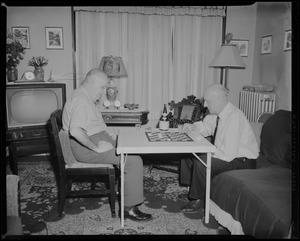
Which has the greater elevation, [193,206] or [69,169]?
[69,169]

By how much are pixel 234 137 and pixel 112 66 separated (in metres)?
2.24

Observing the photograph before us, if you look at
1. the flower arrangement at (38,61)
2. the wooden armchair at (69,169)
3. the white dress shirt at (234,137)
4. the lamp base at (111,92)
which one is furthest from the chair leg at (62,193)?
the flower arrangement at (38,61)

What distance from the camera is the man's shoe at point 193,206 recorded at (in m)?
2.76

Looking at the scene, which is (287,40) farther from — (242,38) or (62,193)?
(62,193)

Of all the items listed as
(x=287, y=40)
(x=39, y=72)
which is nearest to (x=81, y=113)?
(x=39, y=72)

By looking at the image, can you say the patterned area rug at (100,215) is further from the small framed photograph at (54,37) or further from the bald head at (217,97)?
the small framed photograph at (54,37)

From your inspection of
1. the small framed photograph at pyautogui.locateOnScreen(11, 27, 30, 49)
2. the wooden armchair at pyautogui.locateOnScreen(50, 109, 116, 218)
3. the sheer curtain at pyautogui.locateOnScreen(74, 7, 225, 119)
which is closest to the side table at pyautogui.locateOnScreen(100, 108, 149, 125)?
the sheer curtain at pyautogui.locateOnScreen(74, 7, 225, 119)

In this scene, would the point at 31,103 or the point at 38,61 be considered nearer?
the point at 31,103

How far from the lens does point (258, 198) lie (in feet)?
6.50

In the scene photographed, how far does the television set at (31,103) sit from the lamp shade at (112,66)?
65cm

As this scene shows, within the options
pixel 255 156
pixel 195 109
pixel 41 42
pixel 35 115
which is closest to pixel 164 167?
pixel 195 109

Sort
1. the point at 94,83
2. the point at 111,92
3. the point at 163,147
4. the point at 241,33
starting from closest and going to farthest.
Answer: the point at 163,147 → the point at 94,83 → the point at 111,92 → the point at 241,33
